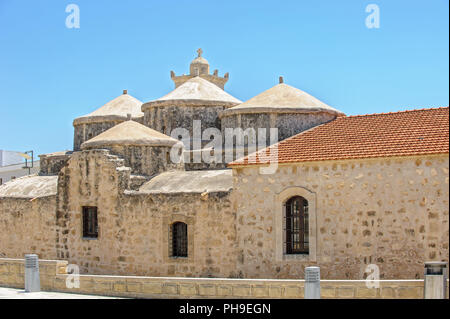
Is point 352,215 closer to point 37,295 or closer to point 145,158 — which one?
point 145,158

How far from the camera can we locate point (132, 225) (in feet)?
68.9

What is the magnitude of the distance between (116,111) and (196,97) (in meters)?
4.58

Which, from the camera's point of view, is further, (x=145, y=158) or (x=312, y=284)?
(x=145, y=158)

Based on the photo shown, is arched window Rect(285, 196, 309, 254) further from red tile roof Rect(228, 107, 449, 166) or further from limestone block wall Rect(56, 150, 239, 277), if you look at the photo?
limestone block wall Rect(56, 150, 239, 277)

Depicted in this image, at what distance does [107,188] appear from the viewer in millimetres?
21547

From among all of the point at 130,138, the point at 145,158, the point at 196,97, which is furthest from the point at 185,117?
the point at 130,138

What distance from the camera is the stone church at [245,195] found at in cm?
1703

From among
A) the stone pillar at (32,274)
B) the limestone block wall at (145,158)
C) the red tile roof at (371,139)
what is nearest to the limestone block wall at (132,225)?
the limestone block wall at (145,158)

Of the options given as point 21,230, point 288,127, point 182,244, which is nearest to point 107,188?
point 182,244

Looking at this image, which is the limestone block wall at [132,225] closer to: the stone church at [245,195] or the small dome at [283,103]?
the stone church at [245,195]

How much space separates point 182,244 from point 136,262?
1.56m

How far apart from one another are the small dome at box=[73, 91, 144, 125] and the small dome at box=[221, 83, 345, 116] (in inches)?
225

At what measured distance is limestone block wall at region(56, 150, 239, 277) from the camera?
19.8 m

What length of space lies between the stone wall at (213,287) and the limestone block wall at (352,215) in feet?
10.1
